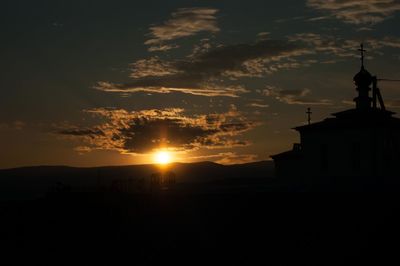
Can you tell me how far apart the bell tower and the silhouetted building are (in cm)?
7

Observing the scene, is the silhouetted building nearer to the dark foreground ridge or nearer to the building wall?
the building wall

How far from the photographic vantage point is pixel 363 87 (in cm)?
4519

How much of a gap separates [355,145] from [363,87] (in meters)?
5.73

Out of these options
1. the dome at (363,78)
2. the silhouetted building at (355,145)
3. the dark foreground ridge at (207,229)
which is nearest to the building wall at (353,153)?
the silhouetted building at (355,145)

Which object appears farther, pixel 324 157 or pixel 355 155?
pixel 324 157

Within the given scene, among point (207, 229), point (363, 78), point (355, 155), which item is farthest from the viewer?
point (363, 78)

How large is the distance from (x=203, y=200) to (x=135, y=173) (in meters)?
153

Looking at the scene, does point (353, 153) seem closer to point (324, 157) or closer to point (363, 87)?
point (324, 157)

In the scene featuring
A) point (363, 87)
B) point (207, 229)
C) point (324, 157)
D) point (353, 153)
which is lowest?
point (207, 229)

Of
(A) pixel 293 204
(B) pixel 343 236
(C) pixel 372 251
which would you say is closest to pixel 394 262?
(C) pixel 372 251

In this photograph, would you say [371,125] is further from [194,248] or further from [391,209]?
[194,248]

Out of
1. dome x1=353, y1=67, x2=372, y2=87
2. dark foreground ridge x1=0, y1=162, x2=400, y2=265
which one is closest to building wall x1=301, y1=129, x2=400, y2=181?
dark foreground ridge x1=0, y1=162, x2=400, y2=265

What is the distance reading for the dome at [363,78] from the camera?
44656mm

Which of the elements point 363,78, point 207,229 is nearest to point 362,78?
point 363,78
